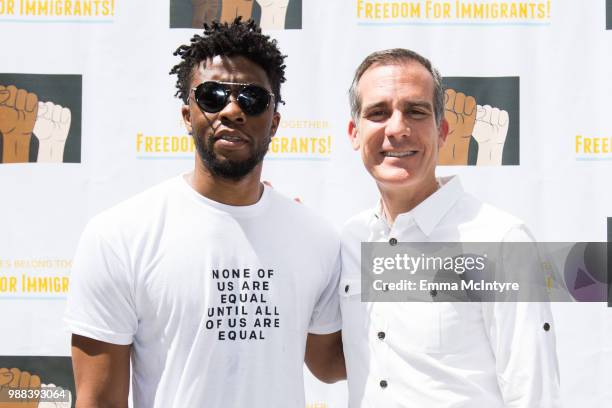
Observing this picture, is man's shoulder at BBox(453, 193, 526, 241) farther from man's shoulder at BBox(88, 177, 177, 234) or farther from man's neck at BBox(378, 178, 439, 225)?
man's shoulder at BBox(88, 177, 177, 234)

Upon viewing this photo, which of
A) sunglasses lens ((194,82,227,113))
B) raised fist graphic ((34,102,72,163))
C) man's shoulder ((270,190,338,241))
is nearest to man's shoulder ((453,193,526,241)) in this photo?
man's shoulder ((270,190,338,241))

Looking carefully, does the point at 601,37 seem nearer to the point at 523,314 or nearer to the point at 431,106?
the point at 431,106

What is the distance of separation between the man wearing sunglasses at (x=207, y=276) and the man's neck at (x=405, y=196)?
0.91 feet

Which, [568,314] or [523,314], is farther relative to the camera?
[568,314]

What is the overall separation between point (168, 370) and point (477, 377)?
75cm

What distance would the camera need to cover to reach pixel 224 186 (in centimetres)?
166

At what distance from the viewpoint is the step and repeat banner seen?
268 cm

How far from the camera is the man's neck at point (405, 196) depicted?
170cm

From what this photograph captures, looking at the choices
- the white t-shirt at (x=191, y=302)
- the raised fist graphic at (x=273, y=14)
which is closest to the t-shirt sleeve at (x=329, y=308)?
the white t-shirt at (x=191, y=302)

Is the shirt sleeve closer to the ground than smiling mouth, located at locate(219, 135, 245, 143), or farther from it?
closer to the ground

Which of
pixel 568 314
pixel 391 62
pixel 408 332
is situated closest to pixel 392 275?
Result: pixel 408 332

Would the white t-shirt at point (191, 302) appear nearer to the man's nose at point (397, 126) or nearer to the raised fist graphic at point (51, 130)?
the man's nose at point (397, 126)

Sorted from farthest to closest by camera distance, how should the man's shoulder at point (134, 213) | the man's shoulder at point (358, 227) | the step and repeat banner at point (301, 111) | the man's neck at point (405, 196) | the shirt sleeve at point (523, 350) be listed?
the step and repeat banner at point (301, 111) < the man's shoulder at point (358, 227) < the man's neck at point (405, 196) < the man's shoulder at point (134, 213) < the shirt sleeve at point (523, 350)

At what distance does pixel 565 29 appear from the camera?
106 inches
